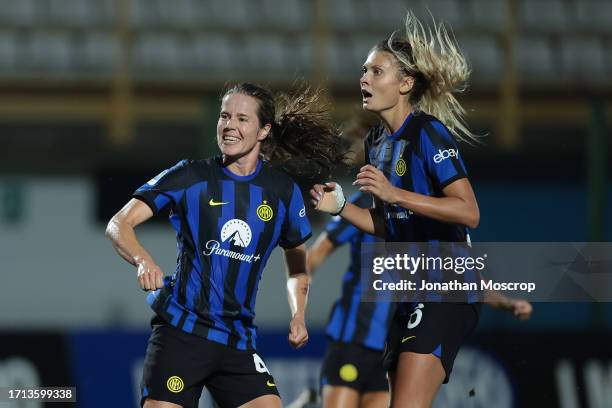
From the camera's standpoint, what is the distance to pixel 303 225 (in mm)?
4516

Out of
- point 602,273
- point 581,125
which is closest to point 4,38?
point 581,125

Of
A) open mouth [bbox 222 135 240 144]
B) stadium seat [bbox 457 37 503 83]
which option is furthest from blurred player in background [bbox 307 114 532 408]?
stadium seat [bbox 457 37 503 83]

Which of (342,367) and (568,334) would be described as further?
(568,334)

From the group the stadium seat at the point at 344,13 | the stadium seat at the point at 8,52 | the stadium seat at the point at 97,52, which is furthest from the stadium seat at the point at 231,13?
the stadium seat at the point at 8,52

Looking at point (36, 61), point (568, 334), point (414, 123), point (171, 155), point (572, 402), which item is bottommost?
point (572, 402)

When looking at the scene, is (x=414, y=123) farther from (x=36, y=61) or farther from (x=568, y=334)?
(x=36, y=61)

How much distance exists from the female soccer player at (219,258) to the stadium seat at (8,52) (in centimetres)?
924

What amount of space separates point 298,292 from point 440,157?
83 cm

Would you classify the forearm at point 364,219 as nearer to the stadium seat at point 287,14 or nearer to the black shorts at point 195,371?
the black shorts at point 195,371

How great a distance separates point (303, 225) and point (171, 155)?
828 cm

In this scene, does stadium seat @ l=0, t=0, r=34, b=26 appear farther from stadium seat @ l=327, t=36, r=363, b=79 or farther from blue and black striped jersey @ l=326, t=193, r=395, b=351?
blue and black striped jersey @ l=326, t=193, r=395, b=351

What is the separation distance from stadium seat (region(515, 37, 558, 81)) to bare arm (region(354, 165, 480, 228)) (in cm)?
969

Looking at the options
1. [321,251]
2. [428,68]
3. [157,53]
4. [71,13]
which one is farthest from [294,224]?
[71,13]

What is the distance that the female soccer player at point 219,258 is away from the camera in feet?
13.6
